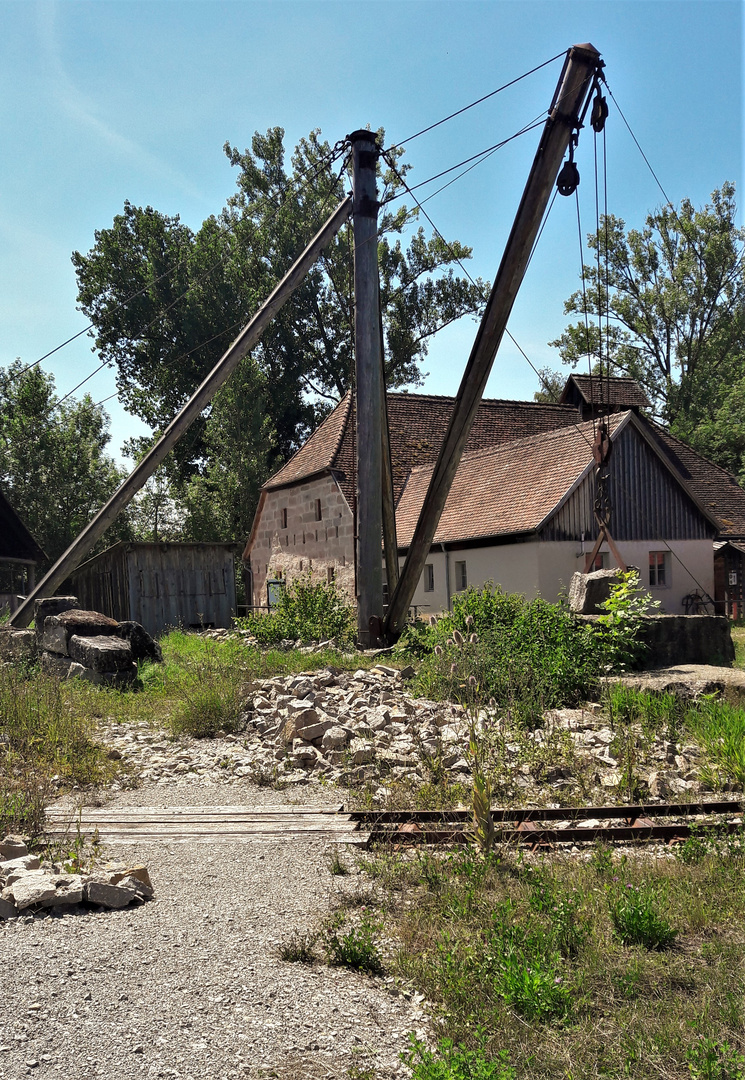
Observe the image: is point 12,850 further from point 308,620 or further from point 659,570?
point 659,570

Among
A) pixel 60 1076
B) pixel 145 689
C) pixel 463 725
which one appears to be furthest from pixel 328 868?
pixel 145 689

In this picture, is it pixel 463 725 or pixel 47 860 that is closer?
pixel 47 860

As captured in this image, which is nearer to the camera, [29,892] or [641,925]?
[641,925]

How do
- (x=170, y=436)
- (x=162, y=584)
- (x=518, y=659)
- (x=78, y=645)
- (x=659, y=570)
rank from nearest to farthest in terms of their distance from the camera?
(x=518, y=659) < (x=78, y=645) < (x=170, y=436) < (x=162, y=584) < (x=659, y=570)

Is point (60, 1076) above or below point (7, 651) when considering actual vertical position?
below

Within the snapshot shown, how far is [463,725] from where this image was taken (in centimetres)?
804

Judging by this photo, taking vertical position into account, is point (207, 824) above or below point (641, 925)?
below

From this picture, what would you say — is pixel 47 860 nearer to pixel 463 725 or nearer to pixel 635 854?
pixel 635 854

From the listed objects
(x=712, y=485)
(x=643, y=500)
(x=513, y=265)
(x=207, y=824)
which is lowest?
(x=207, y=824)

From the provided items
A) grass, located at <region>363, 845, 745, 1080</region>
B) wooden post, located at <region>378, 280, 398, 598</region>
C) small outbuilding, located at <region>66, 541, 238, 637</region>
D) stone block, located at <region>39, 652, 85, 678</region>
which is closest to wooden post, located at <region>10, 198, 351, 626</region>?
stone block, located at <region>39, 652, 85, 678</region>

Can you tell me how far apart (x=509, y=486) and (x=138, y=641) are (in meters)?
13.5

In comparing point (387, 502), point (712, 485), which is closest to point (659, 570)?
point (712, 485)

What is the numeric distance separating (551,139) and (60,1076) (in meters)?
11.1

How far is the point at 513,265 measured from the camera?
11.3 metres
